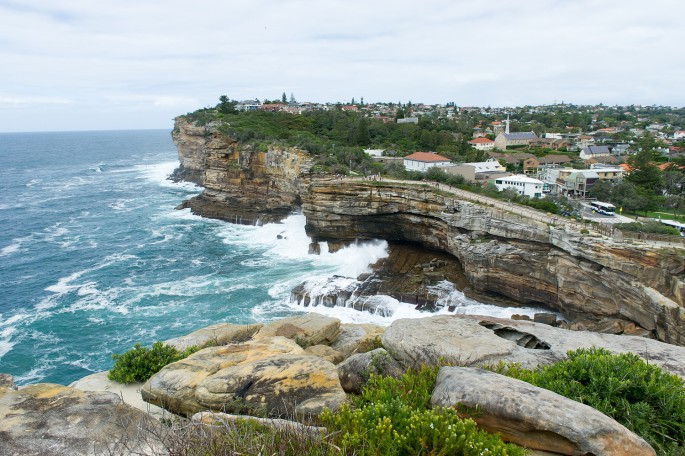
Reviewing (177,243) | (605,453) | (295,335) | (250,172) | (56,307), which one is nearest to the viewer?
(605,453)

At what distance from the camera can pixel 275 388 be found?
26.7 ft

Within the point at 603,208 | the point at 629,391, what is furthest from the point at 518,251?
the point at 629,391

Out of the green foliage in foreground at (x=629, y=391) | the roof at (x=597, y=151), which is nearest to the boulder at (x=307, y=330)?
the green foliage in foreground at (x=629, y=391)

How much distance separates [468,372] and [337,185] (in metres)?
28.8

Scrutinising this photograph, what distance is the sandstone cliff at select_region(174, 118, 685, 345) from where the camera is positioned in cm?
2106

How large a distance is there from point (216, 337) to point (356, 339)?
4.73 m

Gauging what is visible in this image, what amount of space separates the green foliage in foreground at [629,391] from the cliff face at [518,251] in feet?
50.8

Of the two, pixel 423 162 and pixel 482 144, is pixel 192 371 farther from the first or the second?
pixel 482 144

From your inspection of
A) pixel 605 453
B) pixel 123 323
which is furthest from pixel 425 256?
pixel 605 453

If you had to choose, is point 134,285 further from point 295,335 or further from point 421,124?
point 421,124

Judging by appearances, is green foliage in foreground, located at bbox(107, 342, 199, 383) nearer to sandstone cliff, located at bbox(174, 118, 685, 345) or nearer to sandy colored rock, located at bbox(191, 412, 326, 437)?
sandy colored rock, located at bbox(191, 412, 326, 437)

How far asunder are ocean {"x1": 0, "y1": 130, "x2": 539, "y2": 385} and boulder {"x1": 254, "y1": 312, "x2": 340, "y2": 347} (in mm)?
11132

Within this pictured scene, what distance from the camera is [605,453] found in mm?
5574

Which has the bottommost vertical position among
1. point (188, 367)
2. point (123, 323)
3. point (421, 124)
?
point (123, 323)
